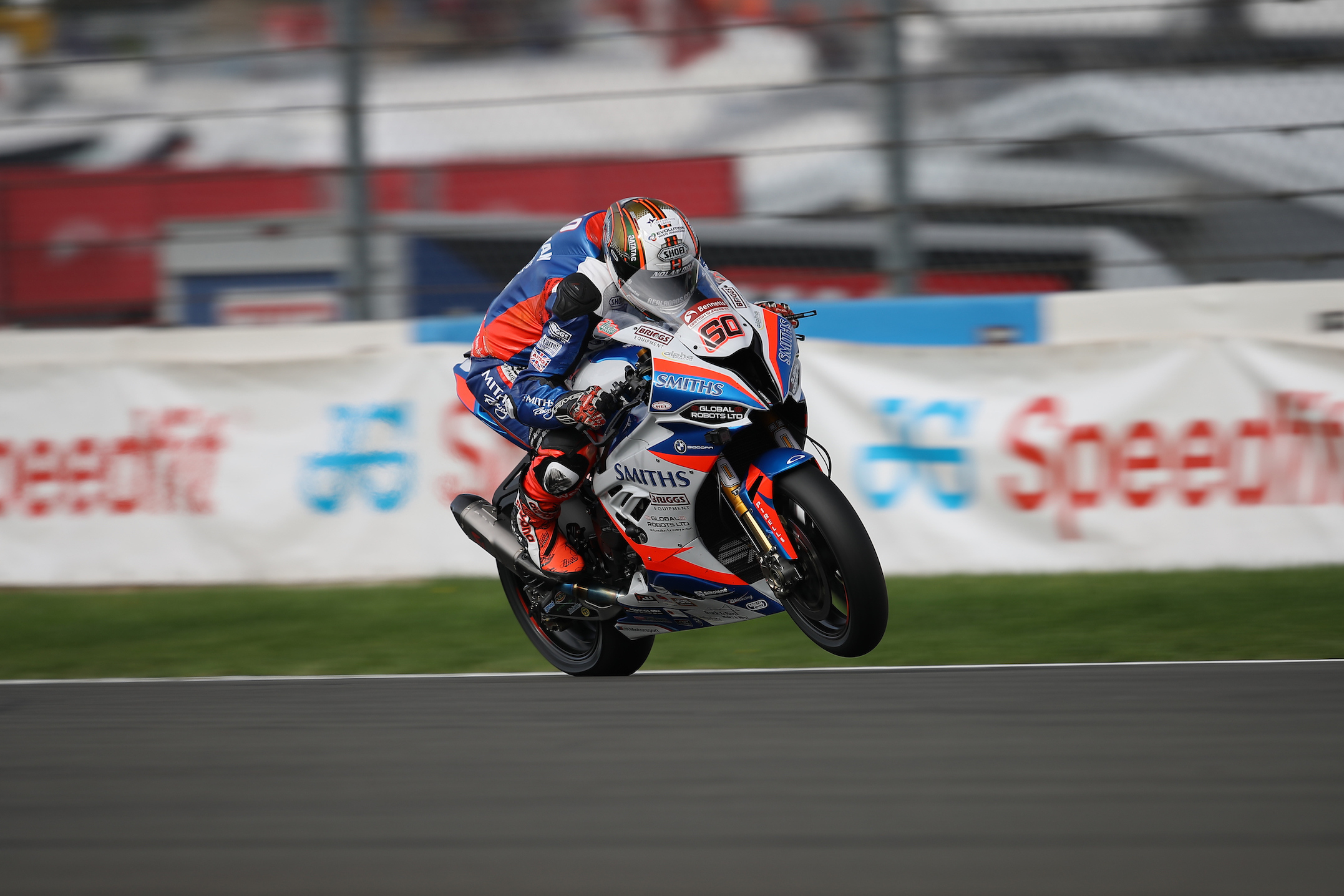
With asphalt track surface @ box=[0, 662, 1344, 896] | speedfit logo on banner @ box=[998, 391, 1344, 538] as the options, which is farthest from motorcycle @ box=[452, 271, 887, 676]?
speedfit logo on banner @ box=[998, 391, 1344, 538]

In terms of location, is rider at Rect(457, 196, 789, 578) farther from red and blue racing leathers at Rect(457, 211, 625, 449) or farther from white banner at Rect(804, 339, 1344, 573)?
white banner at Rect(804, 339, 1344, 573)

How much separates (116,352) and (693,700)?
17.4ft

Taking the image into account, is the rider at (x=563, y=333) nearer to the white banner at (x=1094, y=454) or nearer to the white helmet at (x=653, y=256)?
the white helmet at (x=653, y=256)

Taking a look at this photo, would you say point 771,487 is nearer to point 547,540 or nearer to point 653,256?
point 653,256

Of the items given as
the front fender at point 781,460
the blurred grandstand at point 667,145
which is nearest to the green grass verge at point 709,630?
the front fender at point 781,460

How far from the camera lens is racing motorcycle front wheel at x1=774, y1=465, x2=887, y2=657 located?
3977 mm

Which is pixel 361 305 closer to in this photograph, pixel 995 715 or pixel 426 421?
pixel 426 421

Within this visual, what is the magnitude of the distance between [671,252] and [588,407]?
1.74ft

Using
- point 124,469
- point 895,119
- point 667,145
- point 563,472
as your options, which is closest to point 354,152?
point 667,145

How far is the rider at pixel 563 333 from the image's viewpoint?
14.9ft

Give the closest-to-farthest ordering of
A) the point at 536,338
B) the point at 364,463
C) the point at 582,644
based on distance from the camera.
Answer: the point at 536,338 → the point at 582,644 → the point at 364,463

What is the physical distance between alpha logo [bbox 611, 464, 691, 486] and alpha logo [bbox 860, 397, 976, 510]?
270cm

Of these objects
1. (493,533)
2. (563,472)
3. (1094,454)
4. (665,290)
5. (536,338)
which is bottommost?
(1094,454)

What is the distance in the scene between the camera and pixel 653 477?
4559 millimetres
